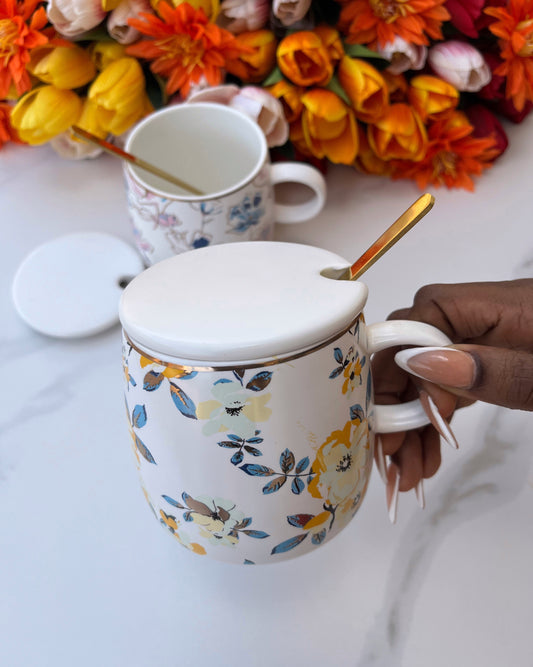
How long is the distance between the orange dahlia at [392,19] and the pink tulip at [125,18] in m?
0.17

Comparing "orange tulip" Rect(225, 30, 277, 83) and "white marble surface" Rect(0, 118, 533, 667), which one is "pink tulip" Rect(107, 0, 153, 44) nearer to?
"orange tulip" Rect(225, 30, 277, 83)

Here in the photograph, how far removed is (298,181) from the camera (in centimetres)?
59

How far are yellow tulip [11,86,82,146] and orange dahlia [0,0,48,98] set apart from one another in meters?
0.02

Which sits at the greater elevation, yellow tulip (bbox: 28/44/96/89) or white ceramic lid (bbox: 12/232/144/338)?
yellow tulip (bbox: 28/44/96/89)

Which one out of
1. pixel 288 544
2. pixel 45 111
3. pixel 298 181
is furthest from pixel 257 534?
pixel 45 111

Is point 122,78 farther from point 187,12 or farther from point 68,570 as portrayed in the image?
point 68,570

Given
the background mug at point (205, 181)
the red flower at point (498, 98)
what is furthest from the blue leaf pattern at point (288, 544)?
the red flower at point (498, 98)

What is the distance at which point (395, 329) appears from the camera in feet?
A: 1.30

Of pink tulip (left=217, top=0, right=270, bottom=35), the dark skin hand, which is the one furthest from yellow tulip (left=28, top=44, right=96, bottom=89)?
the dark skin hand

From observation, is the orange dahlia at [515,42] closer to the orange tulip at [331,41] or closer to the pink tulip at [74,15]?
the orange tulip at [331,41]

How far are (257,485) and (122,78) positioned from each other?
395 millimetres

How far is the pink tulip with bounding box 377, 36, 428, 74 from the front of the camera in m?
0.58

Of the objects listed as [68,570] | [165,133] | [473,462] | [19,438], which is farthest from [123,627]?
[165,133]

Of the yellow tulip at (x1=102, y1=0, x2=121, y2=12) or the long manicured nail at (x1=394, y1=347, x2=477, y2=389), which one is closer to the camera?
the long manicured nail at (x1=394, y1=347, x2=477, y2=389)
